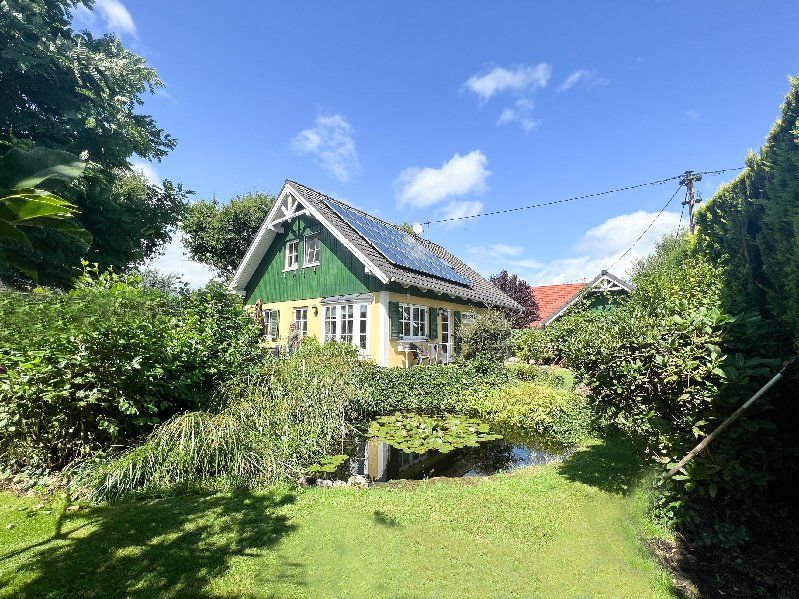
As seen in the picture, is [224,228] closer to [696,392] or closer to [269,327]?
[269,327]

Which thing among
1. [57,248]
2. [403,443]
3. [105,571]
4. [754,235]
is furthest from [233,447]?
[57,248]

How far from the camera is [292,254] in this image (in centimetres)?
1809

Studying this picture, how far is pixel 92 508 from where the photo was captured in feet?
15.4

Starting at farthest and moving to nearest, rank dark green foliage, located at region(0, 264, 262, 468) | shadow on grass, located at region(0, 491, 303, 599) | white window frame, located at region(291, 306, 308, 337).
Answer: white window frame, located at region(291, 306, 308, 337) → dark green foliage, located at region(0, 264, 262, 468) → shadow on grass, located at region(0, 491, 303, 599)

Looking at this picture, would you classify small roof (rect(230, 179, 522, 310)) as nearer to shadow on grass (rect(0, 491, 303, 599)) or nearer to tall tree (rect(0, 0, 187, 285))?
tall tree (rect(0, 0, 187, 285))

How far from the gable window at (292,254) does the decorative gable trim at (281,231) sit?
898 millimetres

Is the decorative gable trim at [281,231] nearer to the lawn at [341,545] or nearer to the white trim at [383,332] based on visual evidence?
the white trim at [383,332]

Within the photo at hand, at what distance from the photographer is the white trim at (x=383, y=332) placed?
14.1 meters

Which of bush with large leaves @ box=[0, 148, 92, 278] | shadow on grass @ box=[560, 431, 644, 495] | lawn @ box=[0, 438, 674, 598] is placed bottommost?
lawn @ box=[0, 438, 674, 598]

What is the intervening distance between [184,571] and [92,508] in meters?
2.18

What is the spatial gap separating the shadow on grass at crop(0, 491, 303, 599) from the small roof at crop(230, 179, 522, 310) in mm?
7855

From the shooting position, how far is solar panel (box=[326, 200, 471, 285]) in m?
15.7

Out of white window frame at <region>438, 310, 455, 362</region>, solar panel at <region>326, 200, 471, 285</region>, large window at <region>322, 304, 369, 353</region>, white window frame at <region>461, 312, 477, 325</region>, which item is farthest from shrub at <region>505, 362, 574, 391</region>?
solar panel at <region>326, 200, 471, 285</region>

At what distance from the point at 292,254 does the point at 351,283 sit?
455cm
